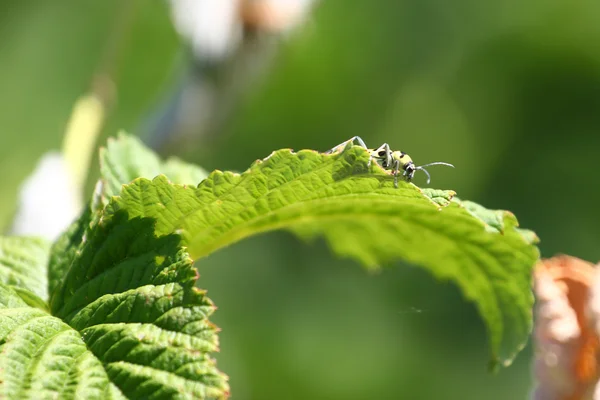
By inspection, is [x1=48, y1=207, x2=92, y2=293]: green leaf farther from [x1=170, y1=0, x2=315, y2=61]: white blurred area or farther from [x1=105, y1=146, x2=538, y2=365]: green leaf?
[x1=170, y1=0, x2=315, y2=61]: white blurred area

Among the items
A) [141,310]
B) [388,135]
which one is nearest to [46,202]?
[141,310]

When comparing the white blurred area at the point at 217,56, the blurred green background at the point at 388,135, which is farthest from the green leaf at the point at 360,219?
the blurred green background at the point at 388,135

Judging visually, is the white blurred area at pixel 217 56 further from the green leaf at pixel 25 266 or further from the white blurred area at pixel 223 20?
the green leaf at pixel 25 266

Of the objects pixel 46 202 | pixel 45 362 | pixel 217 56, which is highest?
pixel 217 56

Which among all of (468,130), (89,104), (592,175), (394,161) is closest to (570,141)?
(592,175)

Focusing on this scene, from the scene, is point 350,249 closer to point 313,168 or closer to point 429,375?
point 313,168

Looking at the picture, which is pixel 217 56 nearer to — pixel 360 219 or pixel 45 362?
pixel 360 219
